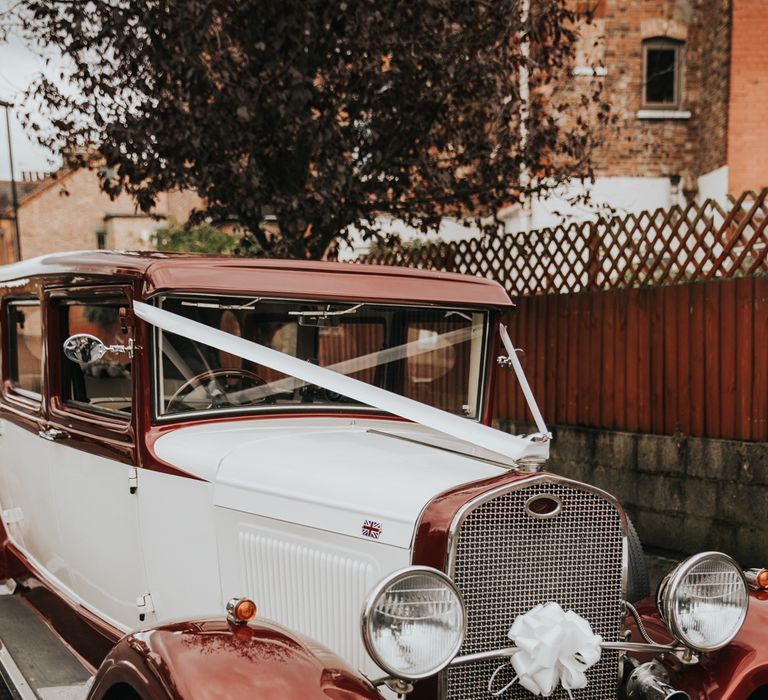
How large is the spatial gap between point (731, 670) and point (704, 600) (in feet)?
0.82

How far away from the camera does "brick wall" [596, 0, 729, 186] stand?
1291 centimetres

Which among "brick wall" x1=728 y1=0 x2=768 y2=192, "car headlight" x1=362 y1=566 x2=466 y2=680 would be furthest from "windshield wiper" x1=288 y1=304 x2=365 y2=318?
"brick wall" x1=728 y1=0 x2=768 y2=192

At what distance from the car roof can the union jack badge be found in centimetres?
97

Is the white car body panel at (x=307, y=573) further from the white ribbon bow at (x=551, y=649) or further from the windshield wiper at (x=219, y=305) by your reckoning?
the windshield wiper at (x=219, y=305)

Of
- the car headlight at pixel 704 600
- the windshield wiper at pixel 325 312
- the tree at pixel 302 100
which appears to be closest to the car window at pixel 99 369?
the windshield wiper at pixel 325 312

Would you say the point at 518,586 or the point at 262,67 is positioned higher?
the point at 262,67

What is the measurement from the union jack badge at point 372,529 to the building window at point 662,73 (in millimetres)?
12288

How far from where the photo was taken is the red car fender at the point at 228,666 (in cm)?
216

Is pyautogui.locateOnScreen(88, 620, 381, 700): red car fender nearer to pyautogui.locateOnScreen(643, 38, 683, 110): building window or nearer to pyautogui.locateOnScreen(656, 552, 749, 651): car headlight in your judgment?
pyautogui.locateOnScreen(656, 552, 749, 651): car headlight

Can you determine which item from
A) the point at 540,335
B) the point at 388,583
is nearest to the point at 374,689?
the point at 388,583

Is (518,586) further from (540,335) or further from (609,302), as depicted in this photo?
(540,335)

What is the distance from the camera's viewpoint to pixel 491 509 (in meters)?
2.37

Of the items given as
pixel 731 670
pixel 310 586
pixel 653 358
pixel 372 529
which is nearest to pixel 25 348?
pixel 310 586

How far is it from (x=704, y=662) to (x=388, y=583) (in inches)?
46.5
